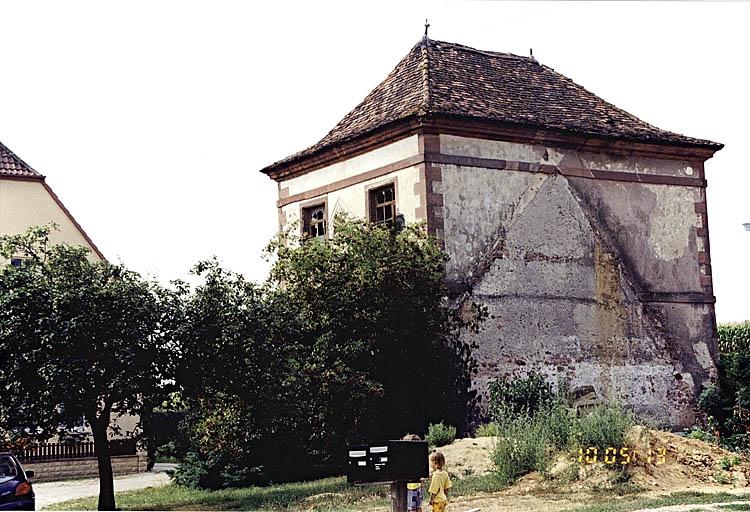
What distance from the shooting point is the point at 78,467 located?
31.6 metres

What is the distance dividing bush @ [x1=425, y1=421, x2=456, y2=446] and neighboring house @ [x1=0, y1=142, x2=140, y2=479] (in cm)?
1494

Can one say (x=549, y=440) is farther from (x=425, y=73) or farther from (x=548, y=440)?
(x=425, y=73)

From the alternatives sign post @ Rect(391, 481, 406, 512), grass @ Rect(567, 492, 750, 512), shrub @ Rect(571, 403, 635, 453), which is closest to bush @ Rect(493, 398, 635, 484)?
shrub @ Rect(571, 403, 635, 453)

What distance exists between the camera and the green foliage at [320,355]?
20.9 meters

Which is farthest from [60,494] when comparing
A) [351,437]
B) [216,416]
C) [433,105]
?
[433,105]

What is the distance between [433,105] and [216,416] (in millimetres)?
8947

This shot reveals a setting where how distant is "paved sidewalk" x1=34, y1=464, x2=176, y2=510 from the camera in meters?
24.9

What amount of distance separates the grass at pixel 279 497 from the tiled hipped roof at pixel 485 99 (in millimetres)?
9340

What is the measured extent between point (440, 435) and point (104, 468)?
656 centimetres

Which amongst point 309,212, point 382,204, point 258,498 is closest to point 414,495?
point 258,498

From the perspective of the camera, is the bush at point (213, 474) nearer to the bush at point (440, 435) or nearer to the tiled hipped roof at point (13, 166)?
the bush at point (440, 435)

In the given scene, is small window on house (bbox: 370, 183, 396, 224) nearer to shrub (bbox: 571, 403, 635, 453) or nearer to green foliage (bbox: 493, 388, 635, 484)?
green foliage (bbox: 493, 388, 635, 484)

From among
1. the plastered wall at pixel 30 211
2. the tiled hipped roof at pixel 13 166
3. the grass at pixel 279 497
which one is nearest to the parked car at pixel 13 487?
the grass at pixel 279 497

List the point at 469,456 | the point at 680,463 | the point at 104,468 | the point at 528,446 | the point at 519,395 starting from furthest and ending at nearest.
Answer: the point at 519,395, the point at 104,468, the point at 469,456, the point at 680,463, the point at 528,446
